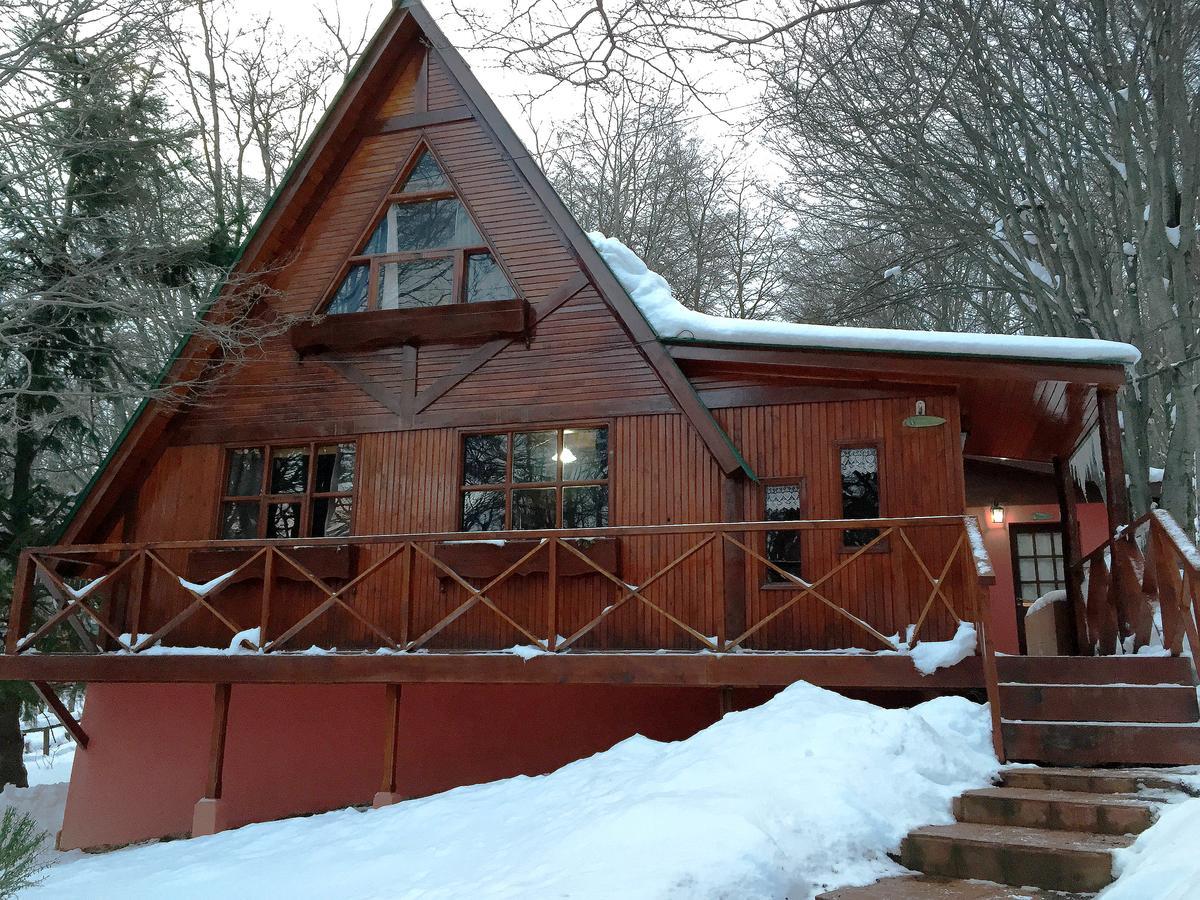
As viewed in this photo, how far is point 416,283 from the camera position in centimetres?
1005

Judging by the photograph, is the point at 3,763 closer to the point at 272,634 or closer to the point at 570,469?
the point at 272,634

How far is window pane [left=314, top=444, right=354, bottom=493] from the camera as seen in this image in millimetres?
9828

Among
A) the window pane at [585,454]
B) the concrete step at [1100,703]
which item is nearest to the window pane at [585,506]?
the window pane at [585,454]

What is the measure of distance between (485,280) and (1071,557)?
7.05 meters

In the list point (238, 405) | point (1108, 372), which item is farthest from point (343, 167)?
point (1108, 372)

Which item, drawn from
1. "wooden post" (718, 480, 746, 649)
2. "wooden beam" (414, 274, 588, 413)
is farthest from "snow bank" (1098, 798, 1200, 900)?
"wooden beam" (414, 274, 588, 413)

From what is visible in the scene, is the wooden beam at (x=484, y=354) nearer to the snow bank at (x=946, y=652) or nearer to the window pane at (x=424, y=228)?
the window pane at (x=424, y=228)

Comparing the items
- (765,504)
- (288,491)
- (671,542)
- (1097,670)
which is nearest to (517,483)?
(671,542)

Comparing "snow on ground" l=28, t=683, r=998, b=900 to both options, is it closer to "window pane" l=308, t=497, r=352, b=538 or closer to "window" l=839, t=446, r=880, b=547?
"window" l=839, t=446, r=880, b=547

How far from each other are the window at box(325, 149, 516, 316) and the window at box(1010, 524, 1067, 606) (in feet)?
30.3

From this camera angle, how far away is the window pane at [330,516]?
9742 mm

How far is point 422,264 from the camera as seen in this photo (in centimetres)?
1006

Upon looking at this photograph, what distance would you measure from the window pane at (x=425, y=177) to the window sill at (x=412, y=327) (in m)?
1.53

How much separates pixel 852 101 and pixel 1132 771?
780 cm
